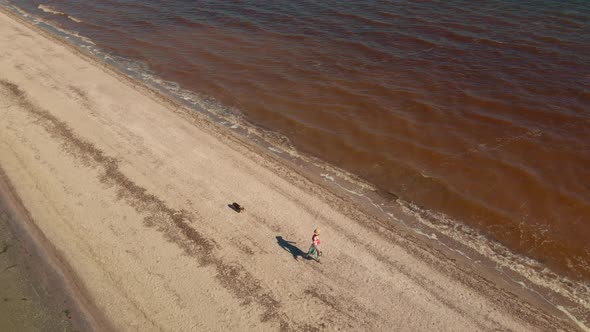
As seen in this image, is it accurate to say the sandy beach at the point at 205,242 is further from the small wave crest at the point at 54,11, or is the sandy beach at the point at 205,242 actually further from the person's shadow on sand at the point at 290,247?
the small wave crest at the point at 54,11

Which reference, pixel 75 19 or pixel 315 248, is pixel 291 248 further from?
pixel 75 19

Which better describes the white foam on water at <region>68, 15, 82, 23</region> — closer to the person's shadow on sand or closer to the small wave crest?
the small wave crest

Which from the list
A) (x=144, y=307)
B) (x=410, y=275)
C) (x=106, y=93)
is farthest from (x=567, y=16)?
(x=144, y=307)

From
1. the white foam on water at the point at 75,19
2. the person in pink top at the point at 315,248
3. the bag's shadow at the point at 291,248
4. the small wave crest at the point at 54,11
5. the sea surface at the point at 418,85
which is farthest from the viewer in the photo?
the small wave crest at the point at 54,11

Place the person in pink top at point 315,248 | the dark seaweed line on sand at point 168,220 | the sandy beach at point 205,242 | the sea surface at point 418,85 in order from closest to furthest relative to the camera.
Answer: the sandy beach at point 205,242 < the dark seaweed line on sand at point 168,220 < the person in pink top at point 315,248 < the sea surface at point 418,85

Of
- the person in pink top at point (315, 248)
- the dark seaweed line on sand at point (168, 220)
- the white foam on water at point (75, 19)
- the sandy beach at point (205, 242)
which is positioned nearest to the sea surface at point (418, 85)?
the white foam on water at point (75, 19)

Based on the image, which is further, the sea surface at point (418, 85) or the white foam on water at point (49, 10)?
the white foam on water at point (49, 10)

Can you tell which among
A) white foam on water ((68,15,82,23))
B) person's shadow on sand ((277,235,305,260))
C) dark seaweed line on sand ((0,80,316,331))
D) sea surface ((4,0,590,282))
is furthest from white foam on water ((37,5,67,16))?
person's shadow on sand ((277,235,305,260))

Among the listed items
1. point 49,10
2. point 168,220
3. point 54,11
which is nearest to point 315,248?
point 168,220
